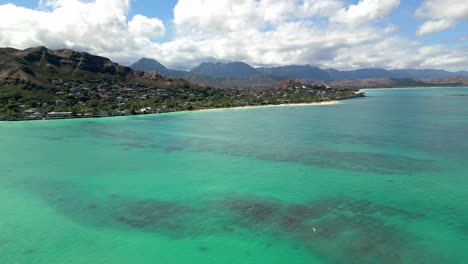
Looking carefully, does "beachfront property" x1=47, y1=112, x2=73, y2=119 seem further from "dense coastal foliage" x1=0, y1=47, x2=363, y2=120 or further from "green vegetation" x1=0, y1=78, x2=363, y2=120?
"green vegetation" x1=0, y1=78, x2=363, y2=120

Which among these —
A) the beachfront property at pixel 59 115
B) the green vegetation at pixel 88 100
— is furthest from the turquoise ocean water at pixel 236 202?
the green vegetation at pixel 88 100

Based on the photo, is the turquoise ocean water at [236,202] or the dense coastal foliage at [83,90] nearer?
the turquoise ocean water at [236,202]

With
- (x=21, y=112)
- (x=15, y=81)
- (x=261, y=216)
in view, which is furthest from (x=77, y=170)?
(x=15, y=81)

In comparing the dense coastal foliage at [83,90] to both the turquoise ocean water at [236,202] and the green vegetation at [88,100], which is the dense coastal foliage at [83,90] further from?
the turquoise ocean water at [236,202]

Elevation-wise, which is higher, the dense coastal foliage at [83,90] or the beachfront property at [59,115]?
the dense coastal foliage at [83,90]

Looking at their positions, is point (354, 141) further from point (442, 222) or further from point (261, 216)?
point (261, 216)

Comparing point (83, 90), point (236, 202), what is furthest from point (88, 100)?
point (236, 202)
